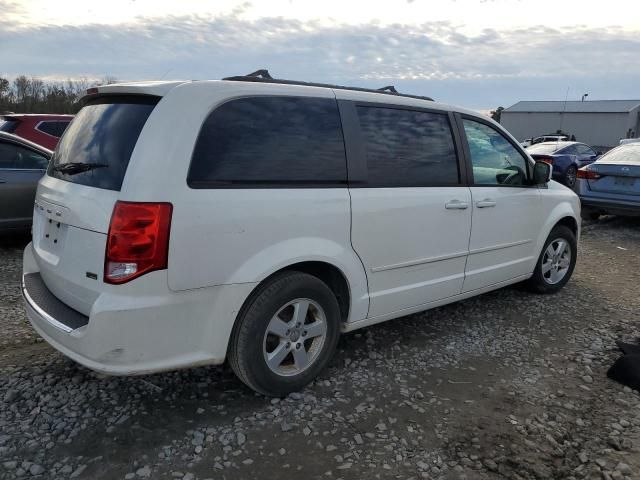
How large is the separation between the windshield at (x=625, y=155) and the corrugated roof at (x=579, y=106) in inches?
1618

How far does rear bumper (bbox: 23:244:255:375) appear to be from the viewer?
249cm

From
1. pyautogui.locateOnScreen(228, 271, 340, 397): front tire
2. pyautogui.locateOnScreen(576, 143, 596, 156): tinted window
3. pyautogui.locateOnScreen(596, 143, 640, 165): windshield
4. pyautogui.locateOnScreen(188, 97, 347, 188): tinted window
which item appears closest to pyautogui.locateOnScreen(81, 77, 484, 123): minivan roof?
pyautogui.locateOnScreen(188, 97, 347, 188): tinted window

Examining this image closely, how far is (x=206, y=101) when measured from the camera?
107 inches

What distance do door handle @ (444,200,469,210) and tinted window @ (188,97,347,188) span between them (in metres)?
0.98

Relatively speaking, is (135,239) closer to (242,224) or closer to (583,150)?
(242,224)

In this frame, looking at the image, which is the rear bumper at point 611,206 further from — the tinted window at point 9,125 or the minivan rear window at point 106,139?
the tinted window at point 9,125

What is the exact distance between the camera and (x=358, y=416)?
9.86 feet

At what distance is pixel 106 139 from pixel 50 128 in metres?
7.85

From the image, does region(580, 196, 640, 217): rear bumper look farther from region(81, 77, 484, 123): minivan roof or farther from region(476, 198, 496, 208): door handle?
region(81, 77, 484, 123): minivan roof

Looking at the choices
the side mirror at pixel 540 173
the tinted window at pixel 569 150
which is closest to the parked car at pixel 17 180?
the side mirror at pixel 540 173

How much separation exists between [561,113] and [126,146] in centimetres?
5151

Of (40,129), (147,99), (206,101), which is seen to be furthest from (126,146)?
(40,129)

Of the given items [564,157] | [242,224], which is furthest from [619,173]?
[242,224]

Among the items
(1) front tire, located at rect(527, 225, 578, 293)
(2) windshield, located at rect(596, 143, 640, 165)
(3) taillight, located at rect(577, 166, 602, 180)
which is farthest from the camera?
(3) taillight, located at rect(577, 166, 602, 180)
